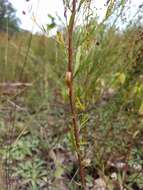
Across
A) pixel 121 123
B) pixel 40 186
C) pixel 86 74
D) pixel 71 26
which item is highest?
pixel 71 26

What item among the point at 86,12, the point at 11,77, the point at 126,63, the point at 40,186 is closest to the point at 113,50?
the point at 126,63

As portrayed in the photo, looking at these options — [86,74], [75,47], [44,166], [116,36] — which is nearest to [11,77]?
[116,36]

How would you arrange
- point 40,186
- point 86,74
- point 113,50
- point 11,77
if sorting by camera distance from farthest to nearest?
point 11,77 → point 113,50 → point 40,186 → point 86,74

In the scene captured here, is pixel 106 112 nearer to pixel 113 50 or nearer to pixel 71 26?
pixel 113 50

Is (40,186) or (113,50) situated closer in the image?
(40,186)

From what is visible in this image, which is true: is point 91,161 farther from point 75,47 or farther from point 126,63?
point 75,47

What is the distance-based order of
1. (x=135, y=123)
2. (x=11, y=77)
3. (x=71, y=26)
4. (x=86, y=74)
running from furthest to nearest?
(x=11, y=77), (x=135, y=123), (x=86, y=74), (x=71, y=26)

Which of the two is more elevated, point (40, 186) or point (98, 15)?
point (98, 15)

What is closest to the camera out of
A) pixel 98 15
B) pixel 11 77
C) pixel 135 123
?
pixel 98 15

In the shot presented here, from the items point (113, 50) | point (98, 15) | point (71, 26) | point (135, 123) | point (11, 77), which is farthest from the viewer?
point (11, 77)

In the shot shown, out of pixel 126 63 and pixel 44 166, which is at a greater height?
pixel 126 63
